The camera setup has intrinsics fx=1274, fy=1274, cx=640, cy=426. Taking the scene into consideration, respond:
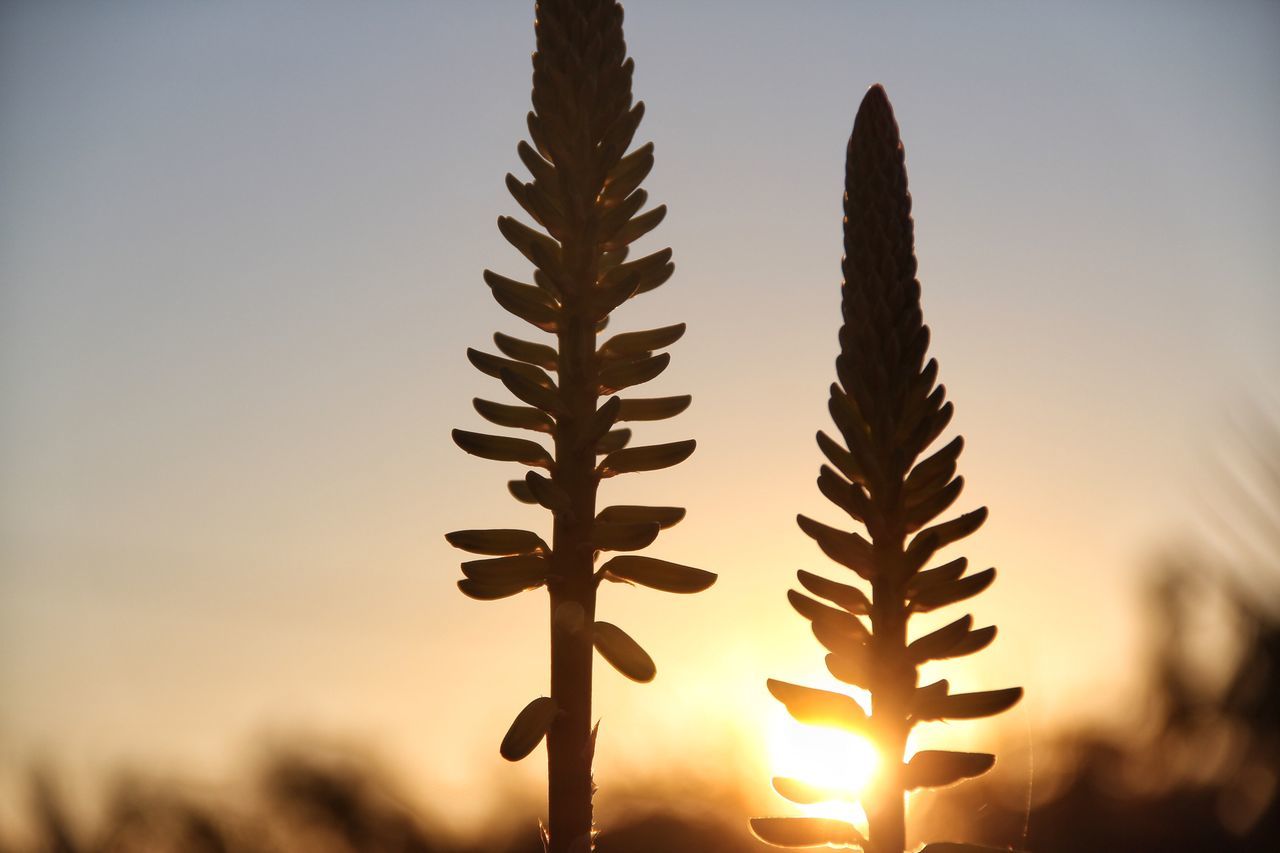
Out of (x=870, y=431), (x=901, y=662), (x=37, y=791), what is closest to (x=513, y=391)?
(x=870, y=431)

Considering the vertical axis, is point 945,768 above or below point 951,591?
below

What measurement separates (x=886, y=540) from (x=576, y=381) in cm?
50

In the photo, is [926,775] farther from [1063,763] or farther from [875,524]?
[1063,763]

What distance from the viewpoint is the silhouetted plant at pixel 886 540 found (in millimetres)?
1468

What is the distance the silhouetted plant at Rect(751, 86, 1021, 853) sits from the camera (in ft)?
4.82

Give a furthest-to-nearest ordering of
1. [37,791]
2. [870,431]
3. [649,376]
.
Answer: [37,791] < [649,376] < [870,431]

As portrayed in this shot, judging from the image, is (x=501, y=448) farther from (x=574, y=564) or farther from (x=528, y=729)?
(x=528, y=729)

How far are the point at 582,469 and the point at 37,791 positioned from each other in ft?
5.16

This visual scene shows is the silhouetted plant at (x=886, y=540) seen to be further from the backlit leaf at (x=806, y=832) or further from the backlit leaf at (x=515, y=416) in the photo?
the backlit leaf at (x=515, y=416)

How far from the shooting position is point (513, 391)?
5.69ft

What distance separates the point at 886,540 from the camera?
1.55 metres

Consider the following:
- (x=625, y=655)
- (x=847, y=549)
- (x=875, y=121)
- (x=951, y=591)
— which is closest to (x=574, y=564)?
(x=625, y=655)

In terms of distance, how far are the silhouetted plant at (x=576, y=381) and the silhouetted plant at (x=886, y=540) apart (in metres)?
0.29

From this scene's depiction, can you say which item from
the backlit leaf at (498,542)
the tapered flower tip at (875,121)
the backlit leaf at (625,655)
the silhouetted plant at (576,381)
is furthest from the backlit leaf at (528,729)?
the tapered flower tip at (875,121)
